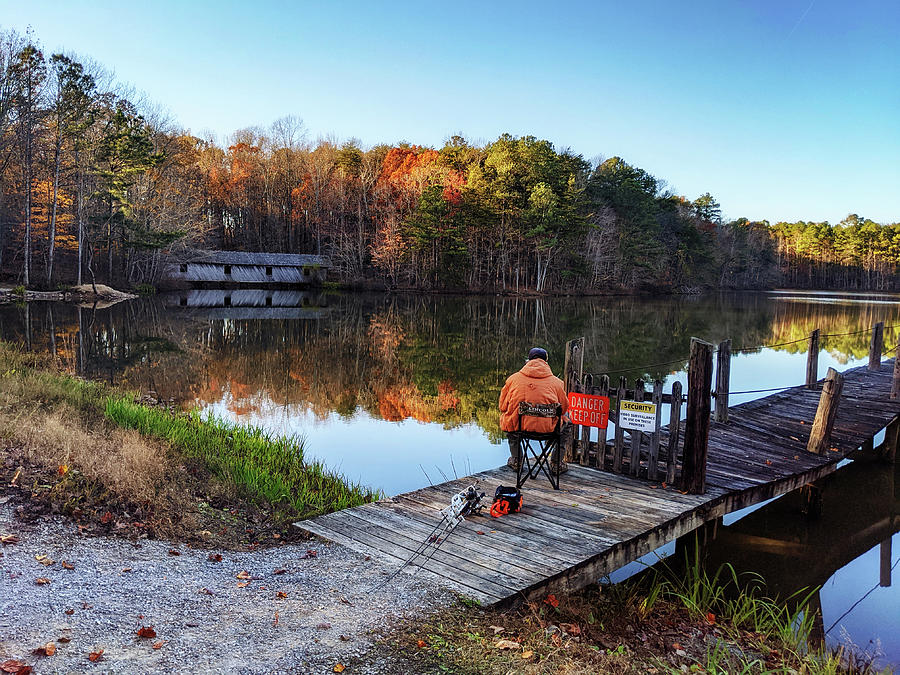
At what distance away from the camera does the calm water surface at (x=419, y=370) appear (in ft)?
27.0

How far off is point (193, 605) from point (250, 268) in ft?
206

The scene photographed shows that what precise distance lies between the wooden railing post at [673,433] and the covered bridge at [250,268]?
2177 inches

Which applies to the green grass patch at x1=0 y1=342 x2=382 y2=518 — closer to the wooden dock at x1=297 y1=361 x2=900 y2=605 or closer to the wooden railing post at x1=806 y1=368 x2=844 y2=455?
the wooden dock at x1=297 y1=361 x2=900 y2=605

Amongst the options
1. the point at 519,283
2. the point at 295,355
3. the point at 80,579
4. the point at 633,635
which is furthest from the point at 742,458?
the point at 519,283

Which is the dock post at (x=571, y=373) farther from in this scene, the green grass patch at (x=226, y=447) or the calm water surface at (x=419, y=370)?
the green grass patch at (x=226, y=447)

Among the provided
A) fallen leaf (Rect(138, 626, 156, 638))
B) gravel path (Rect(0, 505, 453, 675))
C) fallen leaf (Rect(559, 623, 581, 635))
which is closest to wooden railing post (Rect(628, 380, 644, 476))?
fallen leaf (Rect(559, 623, 581, 635))

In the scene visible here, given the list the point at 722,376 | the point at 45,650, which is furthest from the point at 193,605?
the point at 722,376

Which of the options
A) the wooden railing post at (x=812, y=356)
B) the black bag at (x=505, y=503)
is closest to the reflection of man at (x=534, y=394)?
the black bag at (x=505, y=503)

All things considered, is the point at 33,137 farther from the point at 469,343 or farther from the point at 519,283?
the point at 519,283

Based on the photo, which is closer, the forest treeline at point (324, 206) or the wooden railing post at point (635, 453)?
the wooden railing post at point (635, 453)

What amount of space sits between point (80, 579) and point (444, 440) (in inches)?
322

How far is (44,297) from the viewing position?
36875 mm

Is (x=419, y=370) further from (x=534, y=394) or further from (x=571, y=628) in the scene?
(x=571, y=628)

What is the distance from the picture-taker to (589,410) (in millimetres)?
7473
